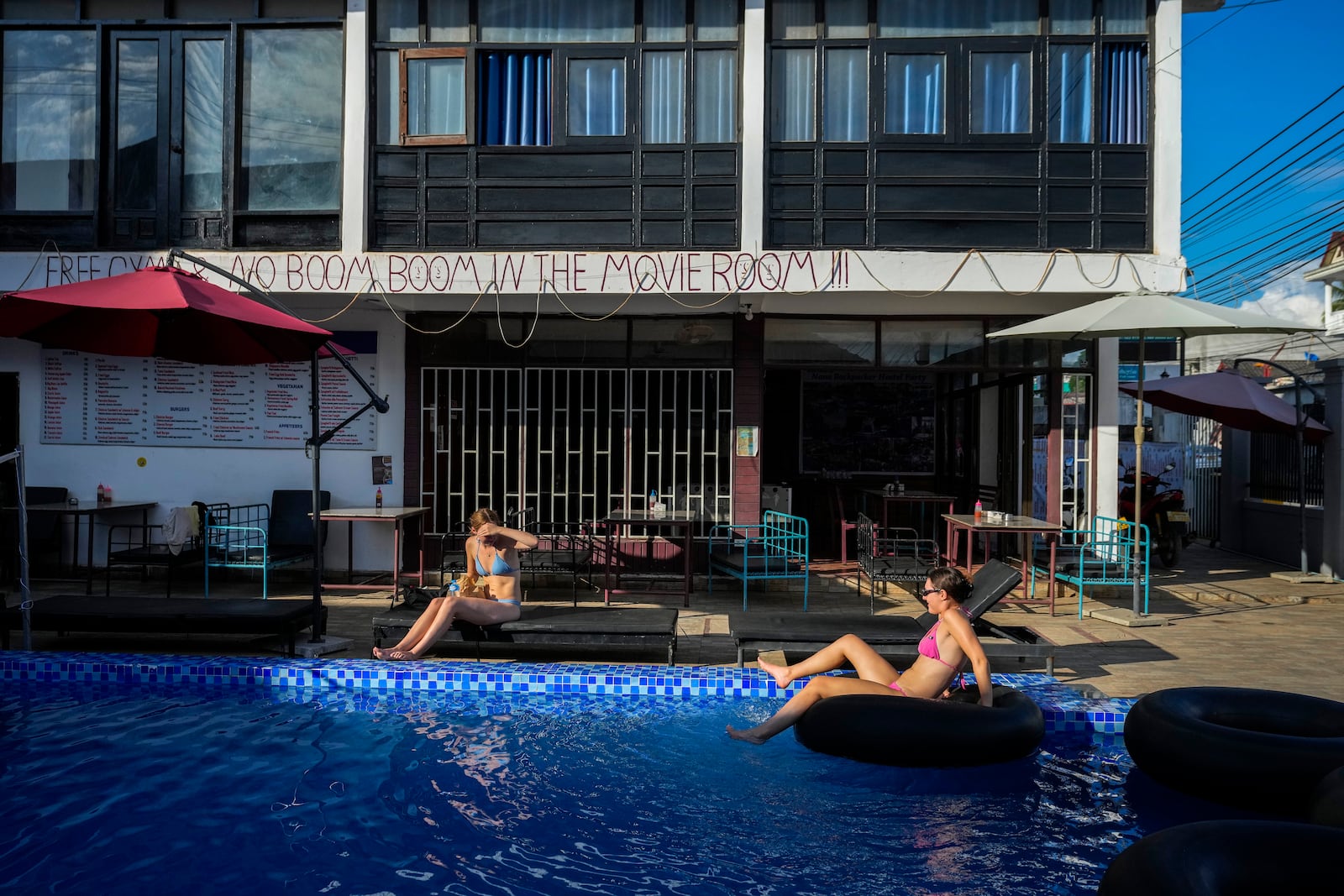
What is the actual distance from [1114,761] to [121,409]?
1069 cm

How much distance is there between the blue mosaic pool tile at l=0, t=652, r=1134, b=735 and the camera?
6.22 m

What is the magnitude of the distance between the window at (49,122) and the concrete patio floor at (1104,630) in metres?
4.37

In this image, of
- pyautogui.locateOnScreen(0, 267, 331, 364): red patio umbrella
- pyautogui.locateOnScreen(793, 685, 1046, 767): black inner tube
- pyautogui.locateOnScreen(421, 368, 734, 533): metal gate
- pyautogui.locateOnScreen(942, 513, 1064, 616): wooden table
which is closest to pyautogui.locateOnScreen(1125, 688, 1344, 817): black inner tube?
pyautogui.locateOnScreen(793, 685, 1046, 767): black inner tube

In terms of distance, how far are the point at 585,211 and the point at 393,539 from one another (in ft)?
14.0

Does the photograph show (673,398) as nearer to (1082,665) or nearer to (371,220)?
(371,220)

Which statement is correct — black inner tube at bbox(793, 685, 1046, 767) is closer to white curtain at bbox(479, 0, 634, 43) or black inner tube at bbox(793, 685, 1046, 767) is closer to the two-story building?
the two-story building

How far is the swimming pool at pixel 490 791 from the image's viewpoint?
4.05 meters

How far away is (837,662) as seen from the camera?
586 cm

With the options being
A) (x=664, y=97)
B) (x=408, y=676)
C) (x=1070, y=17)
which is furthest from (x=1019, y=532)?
(x=408, y=676)

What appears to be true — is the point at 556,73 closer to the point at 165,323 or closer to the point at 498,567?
the point at 165,323

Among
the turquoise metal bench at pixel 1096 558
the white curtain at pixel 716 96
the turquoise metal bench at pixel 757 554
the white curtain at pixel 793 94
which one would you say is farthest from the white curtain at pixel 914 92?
the turquoise metal bench at pixel 1096 558

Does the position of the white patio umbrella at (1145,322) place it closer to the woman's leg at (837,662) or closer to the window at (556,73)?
the woman's leg at (837,662)

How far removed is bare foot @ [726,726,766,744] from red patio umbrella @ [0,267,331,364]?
13.2ft

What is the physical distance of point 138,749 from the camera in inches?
212
